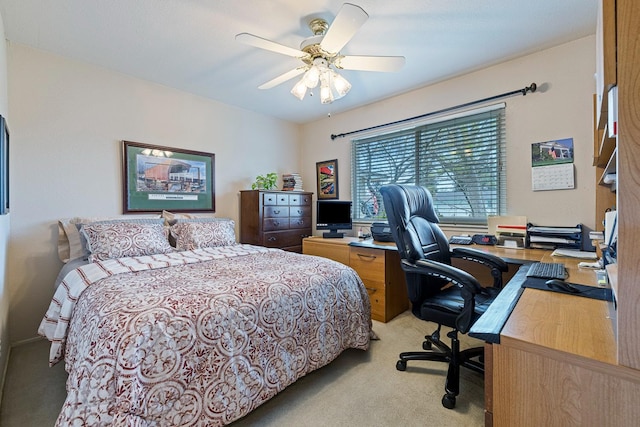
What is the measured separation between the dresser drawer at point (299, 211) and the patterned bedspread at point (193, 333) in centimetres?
170

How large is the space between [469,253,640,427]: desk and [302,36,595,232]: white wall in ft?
5.91

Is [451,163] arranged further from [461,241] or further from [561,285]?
[561,285]

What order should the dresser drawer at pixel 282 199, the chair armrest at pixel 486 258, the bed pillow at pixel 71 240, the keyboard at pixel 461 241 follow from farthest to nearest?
1. the dresser drawer at pixel 282 199
2. the keyboard at pixel 461 241
3. the bed pillow at pixel 71 240
4. the chair armrest at pixel 486 258

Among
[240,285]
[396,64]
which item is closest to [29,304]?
[240,285]

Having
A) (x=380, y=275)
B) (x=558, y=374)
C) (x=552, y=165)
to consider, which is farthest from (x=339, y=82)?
(x=558, y=374)

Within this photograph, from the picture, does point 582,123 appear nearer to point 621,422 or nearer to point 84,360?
point 621,422

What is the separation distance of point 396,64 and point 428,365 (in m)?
2.07

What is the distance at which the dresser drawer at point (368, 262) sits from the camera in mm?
2613

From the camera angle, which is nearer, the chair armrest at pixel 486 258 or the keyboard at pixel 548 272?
the keyboard at pixel 548 272

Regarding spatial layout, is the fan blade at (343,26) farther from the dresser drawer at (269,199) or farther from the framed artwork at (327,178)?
the framed artwork at (327,178)

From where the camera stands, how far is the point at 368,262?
271 cm

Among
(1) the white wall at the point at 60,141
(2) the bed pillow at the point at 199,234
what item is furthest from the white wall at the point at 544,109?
(1) the white wall at the point at 60,141

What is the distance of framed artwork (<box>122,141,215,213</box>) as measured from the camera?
2793mm

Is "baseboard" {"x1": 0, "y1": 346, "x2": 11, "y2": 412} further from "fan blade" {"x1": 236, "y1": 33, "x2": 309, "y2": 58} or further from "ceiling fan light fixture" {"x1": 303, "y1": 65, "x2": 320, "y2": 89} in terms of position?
"ceiling fan light fixture" {"x1": 303, "y1": 65, "x2": 320, "y2": 89}
